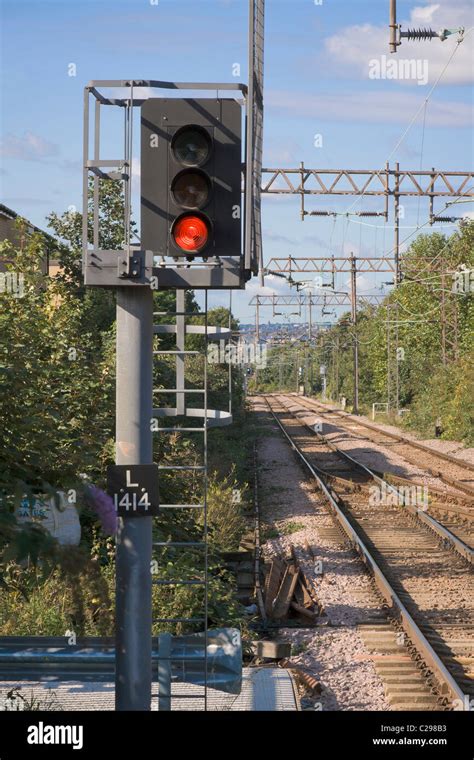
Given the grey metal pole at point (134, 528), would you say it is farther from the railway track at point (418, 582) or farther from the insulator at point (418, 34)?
the insulator at point (418, 34)

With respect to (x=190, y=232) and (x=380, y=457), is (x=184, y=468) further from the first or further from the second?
(x=380, y=457)

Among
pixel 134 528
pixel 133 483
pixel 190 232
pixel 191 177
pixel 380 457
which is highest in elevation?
pixel 191 177

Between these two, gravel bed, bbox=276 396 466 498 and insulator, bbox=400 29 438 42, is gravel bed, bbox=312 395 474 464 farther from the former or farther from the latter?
insulator, bbox=400 29 438 42

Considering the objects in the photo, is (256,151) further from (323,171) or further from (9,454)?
(323,171)

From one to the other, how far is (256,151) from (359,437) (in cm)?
3688

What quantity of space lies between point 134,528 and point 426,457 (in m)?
27.9

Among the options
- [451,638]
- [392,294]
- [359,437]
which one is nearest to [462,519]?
[451,638]

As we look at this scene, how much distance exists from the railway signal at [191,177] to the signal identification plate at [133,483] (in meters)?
1.12

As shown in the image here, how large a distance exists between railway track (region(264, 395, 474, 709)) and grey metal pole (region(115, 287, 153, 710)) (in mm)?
3748

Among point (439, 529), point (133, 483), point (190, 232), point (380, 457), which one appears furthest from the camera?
point (380, 457)

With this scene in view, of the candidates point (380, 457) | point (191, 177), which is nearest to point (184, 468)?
point (191, 177)

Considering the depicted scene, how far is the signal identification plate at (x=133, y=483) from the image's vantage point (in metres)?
5.46

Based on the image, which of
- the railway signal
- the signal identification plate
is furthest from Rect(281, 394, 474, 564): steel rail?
the railway signal

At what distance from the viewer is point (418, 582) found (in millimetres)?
13789
